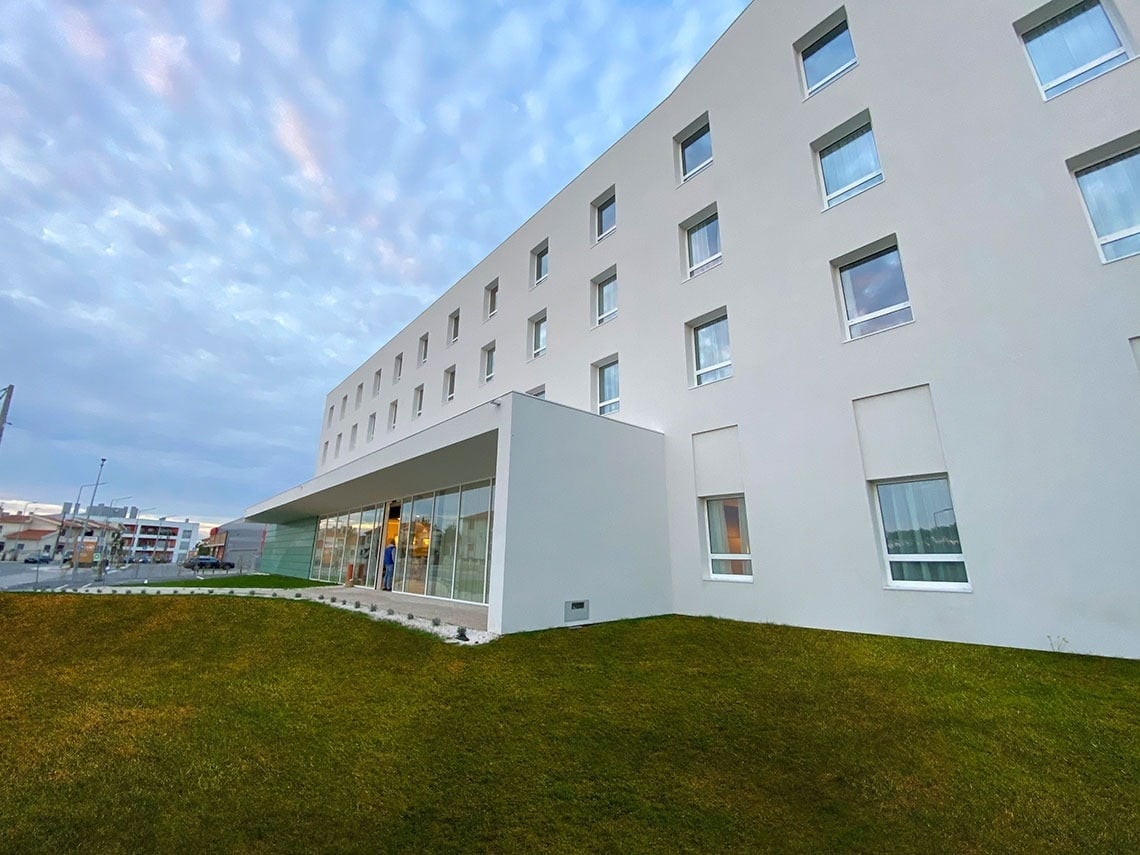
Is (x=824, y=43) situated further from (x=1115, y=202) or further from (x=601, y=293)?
(x=601, y=293)

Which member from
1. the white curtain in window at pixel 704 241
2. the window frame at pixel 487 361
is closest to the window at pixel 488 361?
the window frame at pixel 487 361

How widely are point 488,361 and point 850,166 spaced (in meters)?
12.1

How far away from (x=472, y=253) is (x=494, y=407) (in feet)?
159

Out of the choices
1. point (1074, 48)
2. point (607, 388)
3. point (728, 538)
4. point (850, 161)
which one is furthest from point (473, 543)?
point (1074, 48)

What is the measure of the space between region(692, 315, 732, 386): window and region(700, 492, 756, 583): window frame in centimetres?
Result: 246

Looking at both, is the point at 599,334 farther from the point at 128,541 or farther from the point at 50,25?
the point at 128,541

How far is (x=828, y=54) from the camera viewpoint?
9.40 m

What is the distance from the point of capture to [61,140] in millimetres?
12633

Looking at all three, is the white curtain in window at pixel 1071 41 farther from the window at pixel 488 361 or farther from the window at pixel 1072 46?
the window at pixel 488 361

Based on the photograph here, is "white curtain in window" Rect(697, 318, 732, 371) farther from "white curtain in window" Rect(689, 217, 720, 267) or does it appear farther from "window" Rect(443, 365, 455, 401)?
"window" Rect(443, 365, 455, 401)

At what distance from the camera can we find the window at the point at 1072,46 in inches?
259

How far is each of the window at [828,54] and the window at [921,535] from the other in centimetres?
794

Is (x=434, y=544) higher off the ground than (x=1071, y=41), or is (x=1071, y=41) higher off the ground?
(x=1071, y=41)

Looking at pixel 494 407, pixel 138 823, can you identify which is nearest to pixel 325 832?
pixel 138 823
